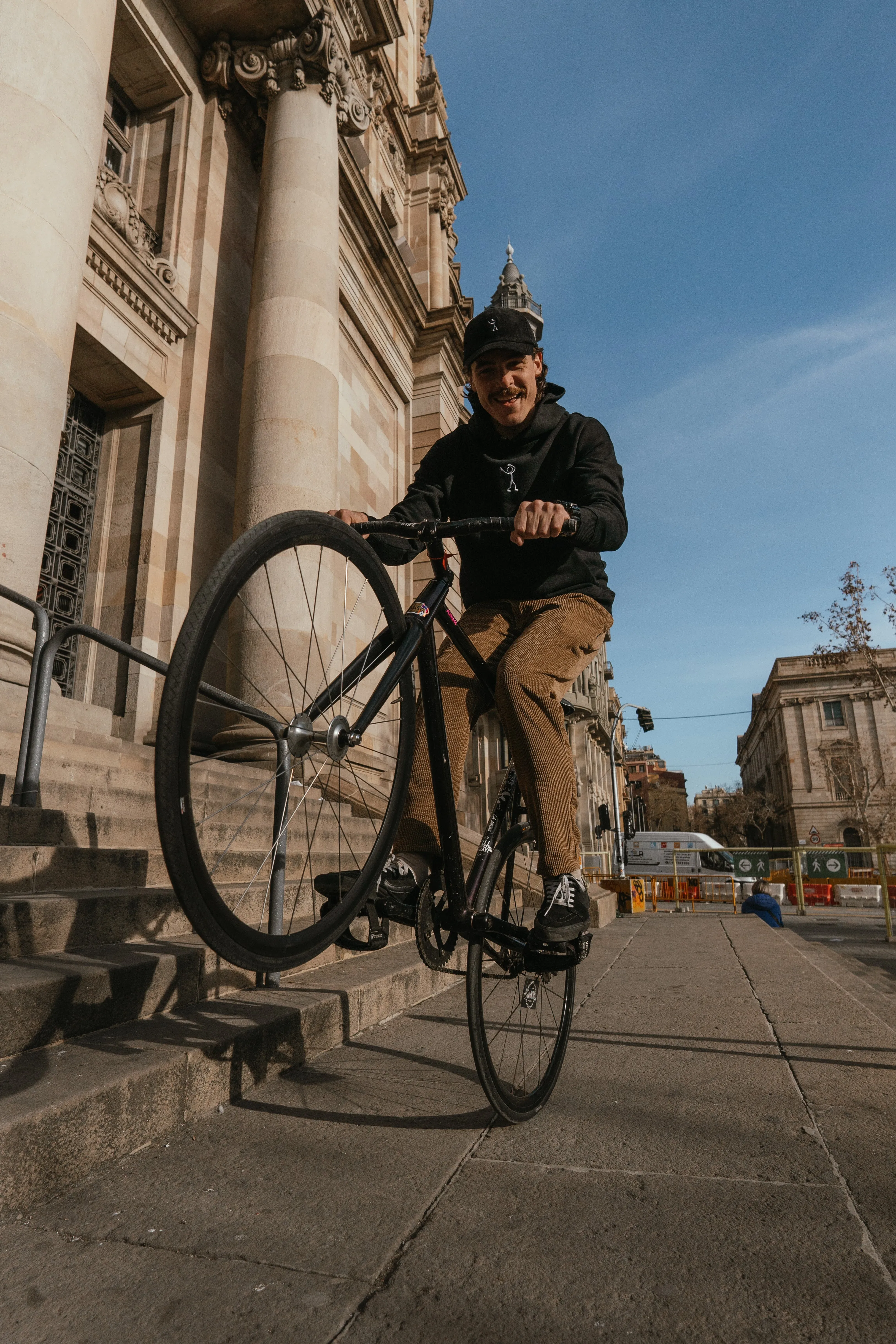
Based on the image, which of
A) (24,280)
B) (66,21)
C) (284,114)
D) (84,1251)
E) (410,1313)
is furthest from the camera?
(284,114)

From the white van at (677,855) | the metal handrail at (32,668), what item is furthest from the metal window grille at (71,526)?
the white van at (677,855)

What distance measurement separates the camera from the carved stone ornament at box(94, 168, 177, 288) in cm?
827

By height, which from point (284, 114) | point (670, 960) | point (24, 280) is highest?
point (284, 114)

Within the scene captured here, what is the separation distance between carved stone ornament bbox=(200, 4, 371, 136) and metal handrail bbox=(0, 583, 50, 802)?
9.50 meters

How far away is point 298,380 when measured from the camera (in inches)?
344

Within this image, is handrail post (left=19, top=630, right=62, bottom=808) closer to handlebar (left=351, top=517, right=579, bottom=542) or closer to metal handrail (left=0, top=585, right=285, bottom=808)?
metal handrail (left=0, top=585, right=285, bottom=808)

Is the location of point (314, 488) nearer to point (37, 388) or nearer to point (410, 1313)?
point (37, 388)

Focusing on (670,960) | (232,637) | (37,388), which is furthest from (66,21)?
(670,960)

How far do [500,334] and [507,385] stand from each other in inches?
6.2

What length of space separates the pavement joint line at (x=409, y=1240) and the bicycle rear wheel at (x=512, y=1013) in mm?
137

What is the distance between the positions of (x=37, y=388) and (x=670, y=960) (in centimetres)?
612

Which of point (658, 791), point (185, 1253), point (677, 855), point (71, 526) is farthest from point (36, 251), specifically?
point (658, 791)

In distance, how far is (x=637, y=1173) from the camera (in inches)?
67.1

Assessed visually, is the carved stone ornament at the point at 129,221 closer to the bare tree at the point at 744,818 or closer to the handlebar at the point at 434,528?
the handlebar at the point at 434,528
